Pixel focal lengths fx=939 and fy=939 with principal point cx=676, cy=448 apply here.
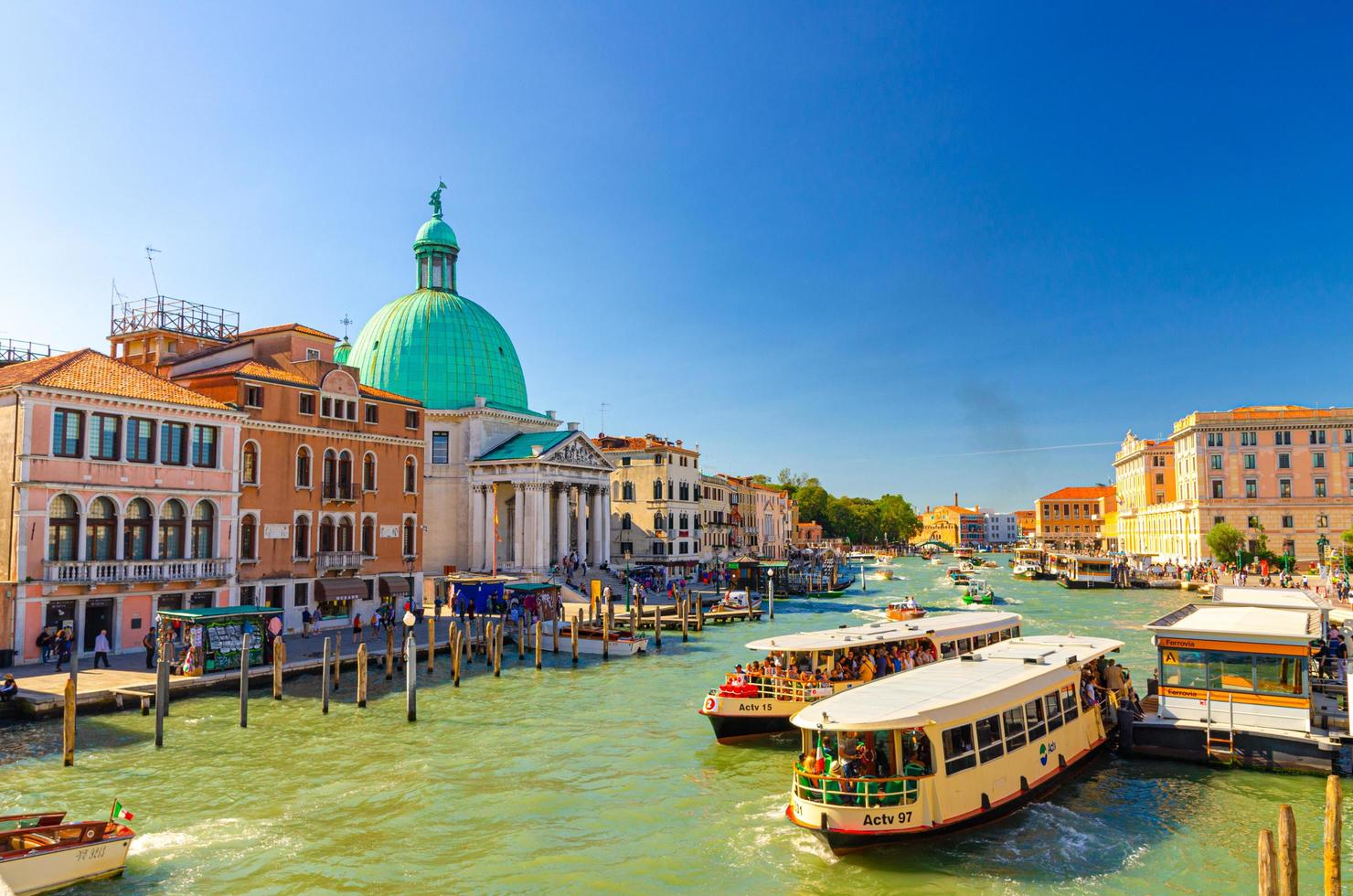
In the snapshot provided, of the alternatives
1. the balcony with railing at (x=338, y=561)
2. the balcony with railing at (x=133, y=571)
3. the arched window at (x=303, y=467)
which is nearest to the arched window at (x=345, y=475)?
the arched window at (x=303, y=467)

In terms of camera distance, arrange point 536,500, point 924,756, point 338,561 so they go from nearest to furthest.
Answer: point 924,756 → point 338,561 → point 536,500

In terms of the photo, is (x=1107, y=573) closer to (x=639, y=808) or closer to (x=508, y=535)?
(x=508, y=535)

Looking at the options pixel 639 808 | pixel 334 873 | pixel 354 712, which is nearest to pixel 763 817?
pixel 639 808

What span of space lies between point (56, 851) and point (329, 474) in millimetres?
26210

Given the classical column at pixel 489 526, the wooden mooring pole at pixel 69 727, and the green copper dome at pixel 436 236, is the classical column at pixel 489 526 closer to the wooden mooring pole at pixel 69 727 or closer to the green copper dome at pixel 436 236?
the green copper dome at pixel 436 236

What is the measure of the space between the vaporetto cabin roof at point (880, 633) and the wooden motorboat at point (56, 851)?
13.3m

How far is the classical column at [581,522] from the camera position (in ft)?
199

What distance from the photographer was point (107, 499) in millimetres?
29562

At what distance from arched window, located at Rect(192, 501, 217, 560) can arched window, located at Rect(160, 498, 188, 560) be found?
42cm

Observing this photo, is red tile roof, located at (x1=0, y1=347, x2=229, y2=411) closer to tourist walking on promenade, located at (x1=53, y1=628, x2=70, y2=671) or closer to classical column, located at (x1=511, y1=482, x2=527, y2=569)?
tourist walking on promenade, located at (x1=53, y1=628, x2=70, y2=671)

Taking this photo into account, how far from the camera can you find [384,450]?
136 feet

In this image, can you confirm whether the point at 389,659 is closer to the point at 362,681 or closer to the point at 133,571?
the point at 362,681

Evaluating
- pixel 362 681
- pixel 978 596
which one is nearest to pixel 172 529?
pixel 362 681

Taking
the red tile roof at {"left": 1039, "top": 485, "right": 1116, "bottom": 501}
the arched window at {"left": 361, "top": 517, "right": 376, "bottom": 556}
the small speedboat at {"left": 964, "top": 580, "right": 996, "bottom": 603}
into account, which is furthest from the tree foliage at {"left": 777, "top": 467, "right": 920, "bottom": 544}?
the arched window at {"left": 361, "top": 517, "right": 376, "bottom": 556}
